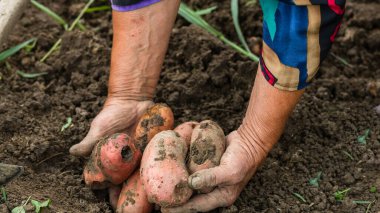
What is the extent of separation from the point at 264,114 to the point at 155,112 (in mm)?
362

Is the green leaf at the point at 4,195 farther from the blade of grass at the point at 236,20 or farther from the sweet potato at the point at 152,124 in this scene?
the blade of grass at the point at 236,20

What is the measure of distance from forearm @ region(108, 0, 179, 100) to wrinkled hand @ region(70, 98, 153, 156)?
36mm

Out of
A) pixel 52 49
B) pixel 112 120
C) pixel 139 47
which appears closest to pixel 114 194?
pixel 112 120

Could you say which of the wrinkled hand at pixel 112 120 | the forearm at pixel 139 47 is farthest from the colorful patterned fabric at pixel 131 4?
the wrinkled hand at pixel 112 120

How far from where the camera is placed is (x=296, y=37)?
1.72 m

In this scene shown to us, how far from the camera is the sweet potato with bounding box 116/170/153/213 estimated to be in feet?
6.24

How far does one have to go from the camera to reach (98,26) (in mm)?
2916

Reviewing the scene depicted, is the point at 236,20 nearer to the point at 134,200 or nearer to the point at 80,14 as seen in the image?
the point at 80,14

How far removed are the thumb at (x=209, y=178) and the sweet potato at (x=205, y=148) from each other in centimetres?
6

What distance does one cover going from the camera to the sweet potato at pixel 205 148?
1.91 m

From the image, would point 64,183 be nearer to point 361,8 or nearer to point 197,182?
point 197,182

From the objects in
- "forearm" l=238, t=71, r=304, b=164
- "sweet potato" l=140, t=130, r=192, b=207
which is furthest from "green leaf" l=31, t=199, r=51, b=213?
"forearm" l=238, t=71, r=304, b=164

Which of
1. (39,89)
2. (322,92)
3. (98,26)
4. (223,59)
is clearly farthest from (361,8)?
(39,89)

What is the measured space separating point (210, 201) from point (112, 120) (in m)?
0.46
